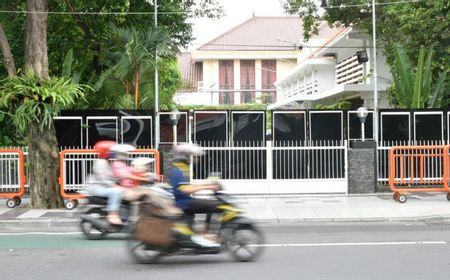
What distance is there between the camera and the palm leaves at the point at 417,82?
63.7 feet

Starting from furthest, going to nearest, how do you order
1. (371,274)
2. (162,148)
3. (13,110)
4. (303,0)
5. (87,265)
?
(303,0) < (162,148) < (13,110) < (87,265) < (371,274)

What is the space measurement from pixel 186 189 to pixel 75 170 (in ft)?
23.8

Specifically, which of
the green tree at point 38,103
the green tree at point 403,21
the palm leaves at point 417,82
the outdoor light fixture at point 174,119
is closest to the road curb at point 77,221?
the green tree at point 38,103

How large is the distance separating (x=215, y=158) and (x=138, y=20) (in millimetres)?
6790

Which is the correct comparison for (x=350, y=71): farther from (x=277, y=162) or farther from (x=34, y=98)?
(x=34, y=98)

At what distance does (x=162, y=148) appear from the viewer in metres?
17.4

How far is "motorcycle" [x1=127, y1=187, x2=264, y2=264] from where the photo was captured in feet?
27.4

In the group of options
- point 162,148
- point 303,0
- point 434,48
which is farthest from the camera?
point 303,0

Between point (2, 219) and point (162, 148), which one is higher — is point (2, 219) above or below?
below

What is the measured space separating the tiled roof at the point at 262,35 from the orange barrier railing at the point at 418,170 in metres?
45.1

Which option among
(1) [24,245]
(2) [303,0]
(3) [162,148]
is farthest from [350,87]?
(1) [24,245]

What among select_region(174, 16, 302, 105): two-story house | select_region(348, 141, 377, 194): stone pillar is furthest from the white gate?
select_region(174, 16, 302, 105): two-story house

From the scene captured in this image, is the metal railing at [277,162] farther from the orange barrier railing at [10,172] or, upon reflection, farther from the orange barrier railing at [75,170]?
the orange barrier railing at [10,172]

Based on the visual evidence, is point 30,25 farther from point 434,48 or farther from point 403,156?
point 434,48
